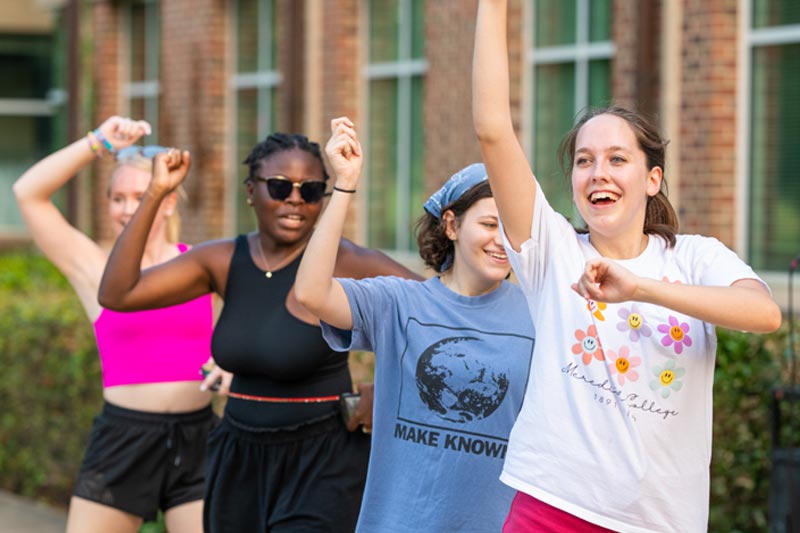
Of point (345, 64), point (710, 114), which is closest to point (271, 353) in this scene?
point (710, 114)

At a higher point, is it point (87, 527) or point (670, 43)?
point (670, 43)

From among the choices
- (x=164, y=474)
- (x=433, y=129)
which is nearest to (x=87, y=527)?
(x=164, y=474)

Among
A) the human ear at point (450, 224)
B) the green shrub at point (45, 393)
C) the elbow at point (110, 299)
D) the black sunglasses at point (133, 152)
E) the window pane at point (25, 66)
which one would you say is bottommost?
the green shrub at point (45, 393)

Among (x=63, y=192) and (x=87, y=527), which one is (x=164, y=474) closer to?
(x=87, y=527)

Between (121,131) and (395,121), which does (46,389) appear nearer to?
(121,131)

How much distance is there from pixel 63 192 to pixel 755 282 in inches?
615

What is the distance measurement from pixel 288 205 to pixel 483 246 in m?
0.93

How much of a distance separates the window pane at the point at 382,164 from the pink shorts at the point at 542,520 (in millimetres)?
8834

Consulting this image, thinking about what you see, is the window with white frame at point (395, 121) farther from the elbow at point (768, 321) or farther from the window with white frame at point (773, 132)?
the elbow at point (768, 321)

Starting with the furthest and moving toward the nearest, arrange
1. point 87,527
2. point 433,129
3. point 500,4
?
point 433,129 < point 87,527 < point 500,4

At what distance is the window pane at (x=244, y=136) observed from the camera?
14.1 m

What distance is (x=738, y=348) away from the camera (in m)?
6.16

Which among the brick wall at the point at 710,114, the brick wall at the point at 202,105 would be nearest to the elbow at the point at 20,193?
the brick wall at the point at 710,114

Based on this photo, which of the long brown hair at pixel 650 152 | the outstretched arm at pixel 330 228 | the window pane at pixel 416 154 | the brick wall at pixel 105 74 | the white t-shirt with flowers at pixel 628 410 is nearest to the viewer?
the white t-shirt with flowers at pixel 628 410
